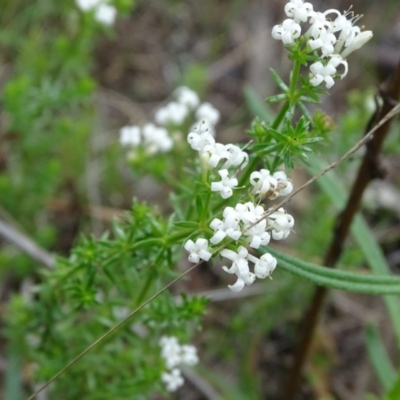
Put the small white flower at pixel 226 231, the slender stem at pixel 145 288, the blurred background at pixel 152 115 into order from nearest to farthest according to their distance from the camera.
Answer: the small white flower at pixel 226 231 → the slender stem at pixel 145 288 → the blurred background at pixel 152 115

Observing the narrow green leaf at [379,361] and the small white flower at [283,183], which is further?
the narrow green leaf at [379,361]

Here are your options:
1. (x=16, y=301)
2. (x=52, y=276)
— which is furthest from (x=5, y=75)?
(x=52, y=276)

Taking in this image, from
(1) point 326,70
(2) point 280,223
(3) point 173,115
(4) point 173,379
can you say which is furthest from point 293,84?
(3) point 173,115

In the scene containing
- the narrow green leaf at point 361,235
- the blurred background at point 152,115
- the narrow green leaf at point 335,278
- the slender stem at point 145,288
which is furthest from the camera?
the blurred background at point 152,115

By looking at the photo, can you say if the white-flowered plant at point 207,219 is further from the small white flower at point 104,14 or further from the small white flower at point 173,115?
the small white flower at point 104,14

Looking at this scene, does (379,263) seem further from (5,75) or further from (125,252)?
(5,75)

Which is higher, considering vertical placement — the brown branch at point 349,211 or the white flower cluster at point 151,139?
the white flower cluster at point 151,139

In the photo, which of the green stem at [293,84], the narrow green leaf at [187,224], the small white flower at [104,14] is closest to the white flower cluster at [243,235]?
the narrow green leaf at [187,224]
